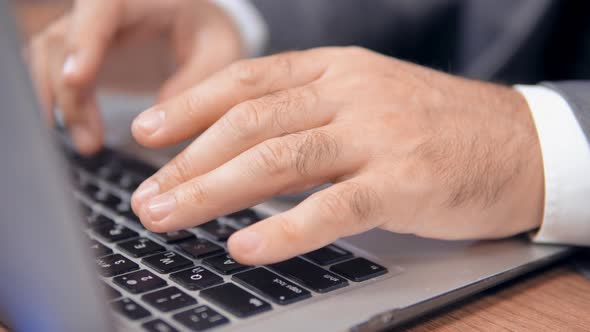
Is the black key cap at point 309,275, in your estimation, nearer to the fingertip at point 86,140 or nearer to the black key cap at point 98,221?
the black key cap at point 98,221

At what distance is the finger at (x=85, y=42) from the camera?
675 mm

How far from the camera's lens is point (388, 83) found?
51cm

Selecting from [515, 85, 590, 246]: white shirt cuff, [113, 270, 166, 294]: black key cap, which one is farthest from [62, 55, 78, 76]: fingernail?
[515, 85, 590, 246]: white shirt cuff

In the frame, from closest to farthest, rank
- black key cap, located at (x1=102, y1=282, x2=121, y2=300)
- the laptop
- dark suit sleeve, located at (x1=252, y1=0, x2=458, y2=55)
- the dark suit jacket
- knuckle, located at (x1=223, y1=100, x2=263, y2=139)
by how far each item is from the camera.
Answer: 1. the laptop
2. black key cap, located at (x1=102, y1=282, x2=121, y2=300)
3. knuckle, located at (x1=223, y1=100, x2=263, y2=139)
4. the dark suit jacket
5. dark suit sleeve, located at (x1=252, y1=0, x2=458, y2=55)

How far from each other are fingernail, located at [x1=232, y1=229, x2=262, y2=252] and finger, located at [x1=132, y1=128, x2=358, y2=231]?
5cm

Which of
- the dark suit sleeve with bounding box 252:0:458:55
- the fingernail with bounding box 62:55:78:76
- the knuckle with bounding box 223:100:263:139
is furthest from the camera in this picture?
the dark suit sleeve with bounding box 252:0:458:55

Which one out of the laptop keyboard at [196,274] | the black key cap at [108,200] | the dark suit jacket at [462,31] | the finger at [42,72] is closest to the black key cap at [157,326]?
the laptop keyboard at [196,274]

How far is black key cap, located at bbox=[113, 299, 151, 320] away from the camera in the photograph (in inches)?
13.1

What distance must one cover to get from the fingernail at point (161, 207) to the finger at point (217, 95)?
0.25 feet

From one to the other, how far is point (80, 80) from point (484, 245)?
18.4 inches

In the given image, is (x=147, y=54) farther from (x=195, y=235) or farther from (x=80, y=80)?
(x=195, y=235)

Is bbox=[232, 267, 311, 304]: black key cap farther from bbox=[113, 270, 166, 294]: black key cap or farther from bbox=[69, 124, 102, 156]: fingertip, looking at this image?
bbox=[69, 124, 102, 156]: fingertip

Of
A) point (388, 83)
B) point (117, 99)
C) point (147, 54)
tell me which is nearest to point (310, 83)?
point (388, 83)

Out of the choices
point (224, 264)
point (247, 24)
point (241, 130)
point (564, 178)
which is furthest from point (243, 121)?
point (247, 24)
